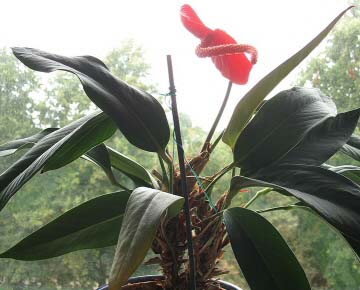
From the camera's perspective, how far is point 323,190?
49cm

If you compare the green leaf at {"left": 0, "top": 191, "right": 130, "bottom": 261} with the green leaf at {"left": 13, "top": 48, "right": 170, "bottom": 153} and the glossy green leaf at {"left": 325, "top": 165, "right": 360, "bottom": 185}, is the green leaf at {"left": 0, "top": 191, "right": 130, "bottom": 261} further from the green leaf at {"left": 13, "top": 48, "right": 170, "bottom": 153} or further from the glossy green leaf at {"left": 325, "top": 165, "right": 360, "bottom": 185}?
the glossy green leaf at {"left": 325, "top": 165, "right": 360, "bottom": 185}

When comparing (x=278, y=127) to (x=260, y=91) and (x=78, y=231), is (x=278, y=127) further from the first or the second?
(x=78, y=231)

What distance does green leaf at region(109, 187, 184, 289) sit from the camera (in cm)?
39

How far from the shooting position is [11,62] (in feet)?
3.36

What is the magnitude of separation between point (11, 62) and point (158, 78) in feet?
1.08

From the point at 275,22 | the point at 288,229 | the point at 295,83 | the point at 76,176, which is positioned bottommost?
the point at 288,229

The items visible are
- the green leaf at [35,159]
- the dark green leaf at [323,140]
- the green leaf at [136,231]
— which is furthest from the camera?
the dark green leaf at [323,140]

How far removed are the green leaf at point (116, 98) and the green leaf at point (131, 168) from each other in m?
0.10

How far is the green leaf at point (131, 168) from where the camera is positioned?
0.70 m

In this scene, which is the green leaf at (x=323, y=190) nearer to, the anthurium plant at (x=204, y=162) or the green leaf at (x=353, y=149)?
the anthurium plant at (x=204, y=162)

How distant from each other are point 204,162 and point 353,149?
228 millimetres

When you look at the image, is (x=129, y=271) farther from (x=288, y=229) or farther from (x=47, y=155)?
(x=288, y=229)

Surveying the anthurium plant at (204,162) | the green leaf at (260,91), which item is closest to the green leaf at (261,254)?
the anthurium plant at (204,162)

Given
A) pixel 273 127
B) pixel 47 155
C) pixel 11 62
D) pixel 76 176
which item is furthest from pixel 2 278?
pixel 273 127
